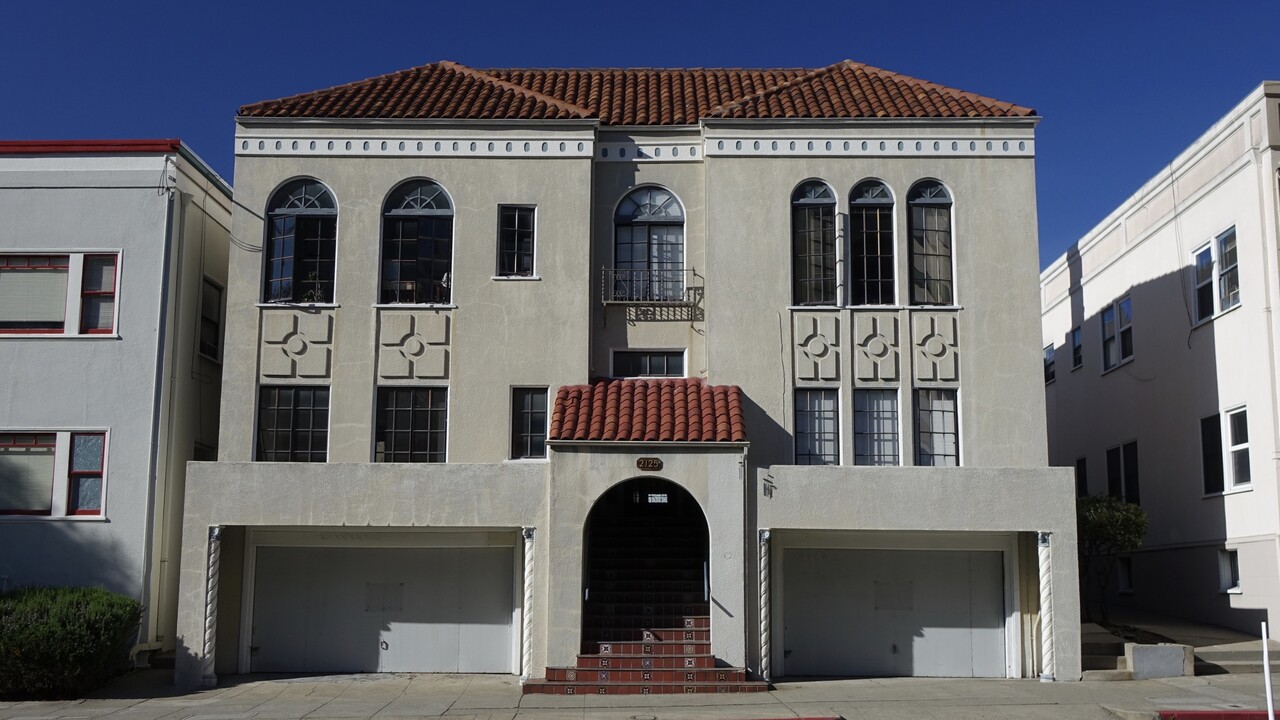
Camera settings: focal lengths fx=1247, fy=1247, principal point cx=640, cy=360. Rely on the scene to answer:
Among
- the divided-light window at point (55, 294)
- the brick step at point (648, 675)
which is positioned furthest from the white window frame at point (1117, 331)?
the divided-light window at point (55, 294)

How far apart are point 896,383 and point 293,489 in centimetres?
1010

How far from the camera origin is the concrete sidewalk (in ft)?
54.4

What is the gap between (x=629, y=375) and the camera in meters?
22.0

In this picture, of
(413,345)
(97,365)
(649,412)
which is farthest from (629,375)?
(97,365)

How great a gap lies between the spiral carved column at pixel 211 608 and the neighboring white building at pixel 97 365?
140 centimetres

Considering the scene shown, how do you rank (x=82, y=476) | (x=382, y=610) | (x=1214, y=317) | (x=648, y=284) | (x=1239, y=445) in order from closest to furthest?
1. (x=82, y=476)
2. (x=382, y=610)
3. (x=648, y=284)
4. (x=1239, y=445)
5. (x=1214, y=317)

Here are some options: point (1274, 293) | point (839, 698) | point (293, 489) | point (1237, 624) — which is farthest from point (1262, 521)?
point (293, 489)

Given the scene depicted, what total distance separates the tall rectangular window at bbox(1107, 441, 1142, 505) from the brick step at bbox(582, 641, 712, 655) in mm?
11999

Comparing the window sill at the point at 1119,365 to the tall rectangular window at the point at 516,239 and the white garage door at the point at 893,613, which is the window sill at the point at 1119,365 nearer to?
the white garage door at the point at 893,613

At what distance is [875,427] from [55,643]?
13068 mm

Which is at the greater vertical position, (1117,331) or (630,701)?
(1117,331)

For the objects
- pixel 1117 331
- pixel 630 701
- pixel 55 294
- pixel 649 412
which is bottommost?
pixel 630 701

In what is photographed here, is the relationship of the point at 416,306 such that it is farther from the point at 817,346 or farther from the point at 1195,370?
the point at 1195,370

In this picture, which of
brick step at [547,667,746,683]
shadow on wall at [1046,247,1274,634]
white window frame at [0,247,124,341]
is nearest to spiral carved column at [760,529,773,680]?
brick step at [547,667,746,683]
